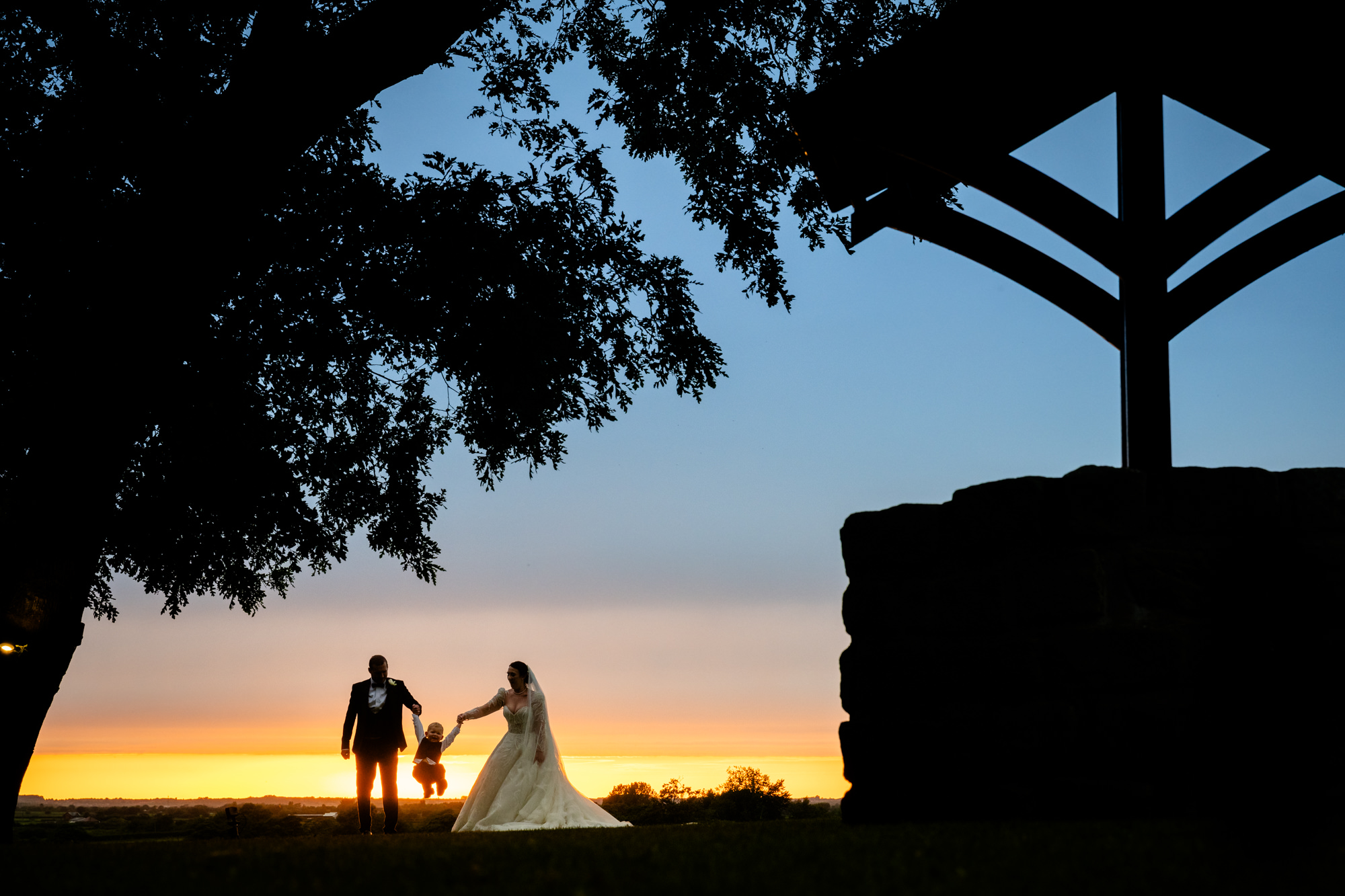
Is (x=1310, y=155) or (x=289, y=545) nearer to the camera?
(x=1310, y=155)

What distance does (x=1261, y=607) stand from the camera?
451 cm

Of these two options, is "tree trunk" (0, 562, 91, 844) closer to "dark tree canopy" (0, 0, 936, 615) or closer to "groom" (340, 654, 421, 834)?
"dark tree canopy" (0, 0, 936, 615)

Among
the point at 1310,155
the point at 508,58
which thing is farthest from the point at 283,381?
the point at 1310,155

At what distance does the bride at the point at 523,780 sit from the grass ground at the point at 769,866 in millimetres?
6472

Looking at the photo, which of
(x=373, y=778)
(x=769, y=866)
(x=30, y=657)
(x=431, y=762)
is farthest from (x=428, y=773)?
(x=769, y=866)

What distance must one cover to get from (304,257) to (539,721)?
19.9 feet

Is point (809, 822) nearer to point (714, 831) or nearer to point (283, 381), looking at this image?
point (714, 831)

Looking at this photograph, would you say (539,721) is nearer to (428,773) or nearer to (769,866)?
(428,773)

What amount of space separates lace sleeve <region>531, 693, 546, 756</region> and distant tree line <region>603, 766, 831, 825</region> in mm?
6130

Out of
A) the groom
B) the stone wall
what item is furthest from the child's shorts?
the stone wall

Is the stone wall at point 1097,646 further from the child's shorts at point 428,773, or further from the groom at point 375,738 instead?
the child's shorts at point 428,773

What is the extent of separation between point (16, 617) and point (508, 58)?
8856mm

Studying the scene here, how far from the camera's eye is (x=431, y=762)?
13547mm

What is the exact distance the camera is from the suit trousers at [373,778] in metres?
11.4
